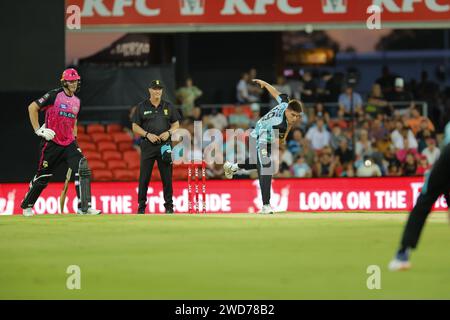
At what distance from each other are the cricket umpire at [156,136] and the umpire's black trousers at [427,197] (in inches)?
330

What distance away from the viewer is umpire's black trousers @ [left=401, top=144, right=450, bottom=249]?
1066 centimetres

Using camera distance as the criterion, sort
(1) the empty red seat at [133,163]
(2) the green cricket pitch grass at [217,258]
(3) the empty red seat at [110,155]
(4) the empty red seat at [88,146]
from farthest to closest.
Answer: (4) the empty red seat at [88,146] < (3) the empty red seat at [110,155] < (1) the empty red seat at [133,163] < (2) the green cricket pitch grass at [217,258]

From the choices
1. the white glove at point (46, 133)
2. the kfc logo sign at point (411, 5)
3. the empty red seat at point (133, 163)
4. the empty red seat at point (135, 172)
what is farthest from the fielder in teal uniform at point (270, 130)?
the empty red seat at point (133, 163)

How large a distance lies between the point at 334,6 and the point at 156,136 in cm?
852

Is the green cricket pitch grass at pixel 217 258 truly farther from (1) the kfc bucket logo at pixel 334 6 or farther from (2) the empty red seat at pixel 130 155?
(2) the empty red seat at pixel 130 155

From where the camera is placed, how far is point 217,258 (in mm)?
11883

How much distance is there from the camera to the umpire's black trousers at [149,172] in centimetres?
1884

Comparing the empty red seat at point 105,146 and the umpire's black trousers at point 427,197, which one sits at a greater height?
the empty red seat at point 105,146

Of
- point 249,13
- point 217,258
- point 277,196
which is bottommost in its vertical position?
point 217,258

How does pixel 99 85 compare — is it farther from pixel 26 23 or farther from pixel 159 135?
pixel 159 135

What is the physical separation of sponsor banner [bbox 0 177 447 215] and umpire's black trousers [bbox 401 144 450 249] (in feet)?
41.9

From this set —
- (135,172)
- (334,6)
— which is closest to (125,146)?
(135,172)

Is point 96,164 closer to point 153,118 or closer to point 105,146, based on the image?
point 105,146

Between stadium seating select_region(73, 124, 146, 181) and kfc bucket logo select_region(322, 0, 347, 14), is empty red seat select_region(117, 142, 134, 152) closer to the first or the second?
stadium seating select_region(73, 124, 146, 181)
